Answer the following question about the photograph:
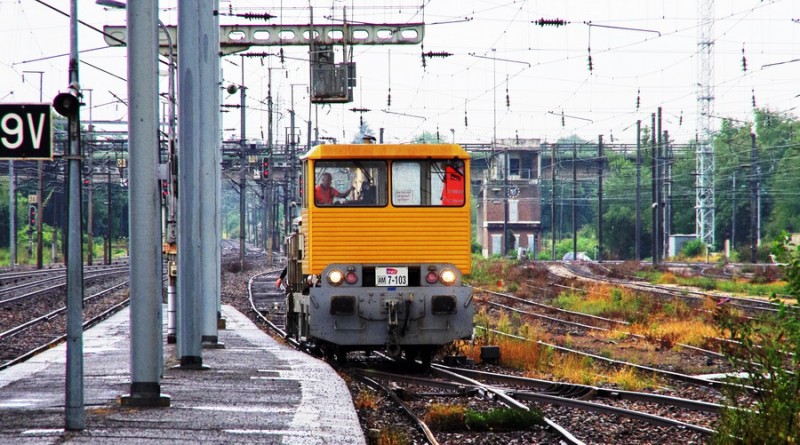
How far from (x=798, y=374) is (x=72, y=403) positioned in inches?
222

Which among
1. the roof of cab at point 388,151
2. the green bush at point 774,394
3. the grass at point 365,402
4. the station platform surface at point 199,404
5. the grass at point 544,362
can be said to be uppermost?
the roof of cab at point 388,151

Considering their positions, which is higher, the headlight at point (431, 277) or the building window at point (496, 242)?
the headlight at point (431, 277)

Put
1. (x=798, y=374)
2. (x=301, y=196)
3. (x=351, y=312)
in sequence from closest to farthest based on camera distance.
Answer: (x=798, y=374)
(x=351, y=312)
(x=301, y=196)

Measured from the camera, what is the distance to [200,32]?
1647 centimetres

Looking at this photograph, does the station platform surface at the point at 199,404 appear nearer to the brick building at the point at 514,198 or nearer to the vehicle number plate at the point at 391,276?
the vehicle number plate at the point at 391,276

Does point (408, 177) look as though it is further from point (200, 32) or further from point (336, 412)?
point (336, 412)

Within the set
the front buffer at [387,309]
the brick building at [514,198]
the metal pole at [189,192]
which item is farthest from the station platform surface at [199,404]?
the brick building at [514,198]

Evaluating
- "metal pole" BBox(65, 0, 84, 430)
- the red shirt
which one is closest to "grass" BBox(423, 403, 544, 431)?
"metal pole" BBox(65, 0, 84, 430)

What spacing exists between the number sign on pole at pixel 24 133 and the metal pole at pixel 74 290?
21.1 inches

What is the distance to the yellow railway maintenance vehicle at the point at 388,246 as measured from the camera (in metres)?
16.0

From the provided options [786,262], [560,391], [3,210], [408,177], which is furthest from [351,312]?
[3,210]

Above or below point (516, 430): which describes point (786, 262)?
above

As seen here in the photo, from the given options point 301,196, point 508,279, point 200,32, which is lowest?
point 508,279

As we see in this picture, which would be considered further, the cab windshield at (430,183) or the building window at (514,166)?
the building window at (514,166)
